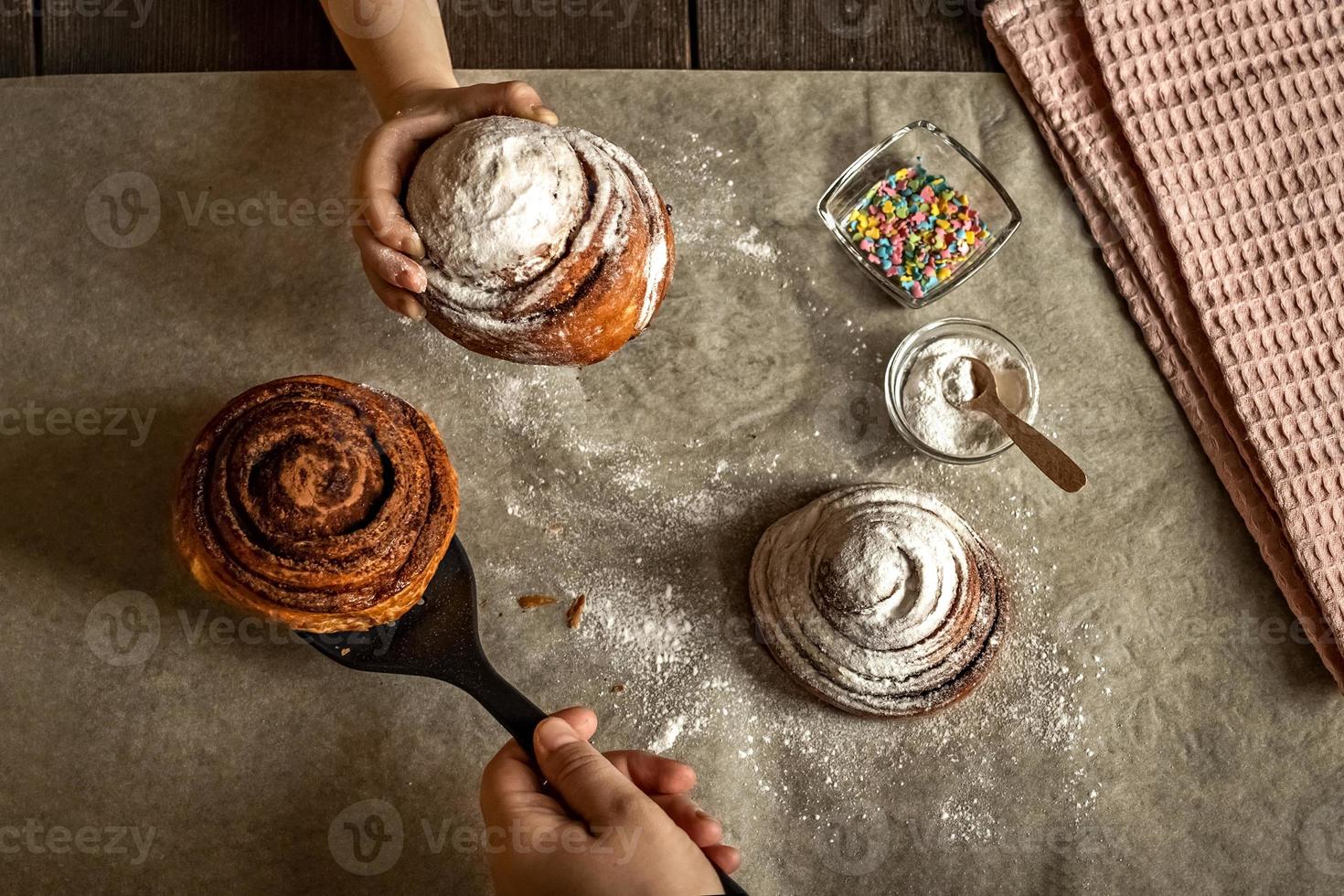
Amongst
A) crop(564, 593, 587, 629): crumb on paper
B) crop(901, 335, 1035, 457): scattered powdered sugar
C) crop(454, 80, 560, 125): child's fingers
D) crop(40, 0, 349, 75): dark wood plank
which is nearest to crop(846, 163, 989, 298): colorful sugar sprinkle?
crop(901, 335, 1035, 457): scattered powdered sugar

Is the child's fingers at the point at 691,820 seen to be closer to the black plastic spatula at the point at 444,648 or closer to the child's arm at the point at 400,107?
the black plastic spatula at the point at 444,648

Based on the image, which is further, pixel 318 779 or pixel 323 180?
pixel 323 180

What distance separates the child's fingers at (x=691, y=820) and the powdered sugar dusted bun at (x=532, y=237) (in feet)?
2.45

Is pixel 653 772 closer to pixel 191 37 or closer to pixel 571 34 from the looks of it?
pixel 571 34

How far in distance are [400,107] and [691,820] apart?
1.27m

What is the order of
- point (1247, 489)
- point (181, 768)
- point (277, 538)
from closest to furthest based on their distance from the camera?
1. point (277, 538)
2. point (181, 768)
3. point (1247, 489)

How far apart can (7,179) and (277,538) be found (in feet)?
3.38

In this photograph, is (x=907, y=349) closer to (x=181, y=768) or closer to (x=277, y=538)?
(x=277, y=538)

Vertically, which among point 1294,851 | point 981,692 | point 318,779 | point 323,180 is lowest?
point 1294,851

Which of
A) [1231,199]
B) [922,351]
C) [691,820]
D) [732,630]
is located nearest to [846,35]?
[922,351]

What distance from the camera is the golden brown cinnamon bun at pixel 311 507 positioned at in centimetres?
136

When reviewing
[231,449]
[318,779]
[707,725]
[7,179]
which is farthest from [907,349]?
[7,179]

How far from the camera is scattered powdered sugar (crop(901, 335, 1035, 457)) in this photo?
1.78 meters

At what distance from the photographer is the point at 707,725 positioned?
1769 millimetres
